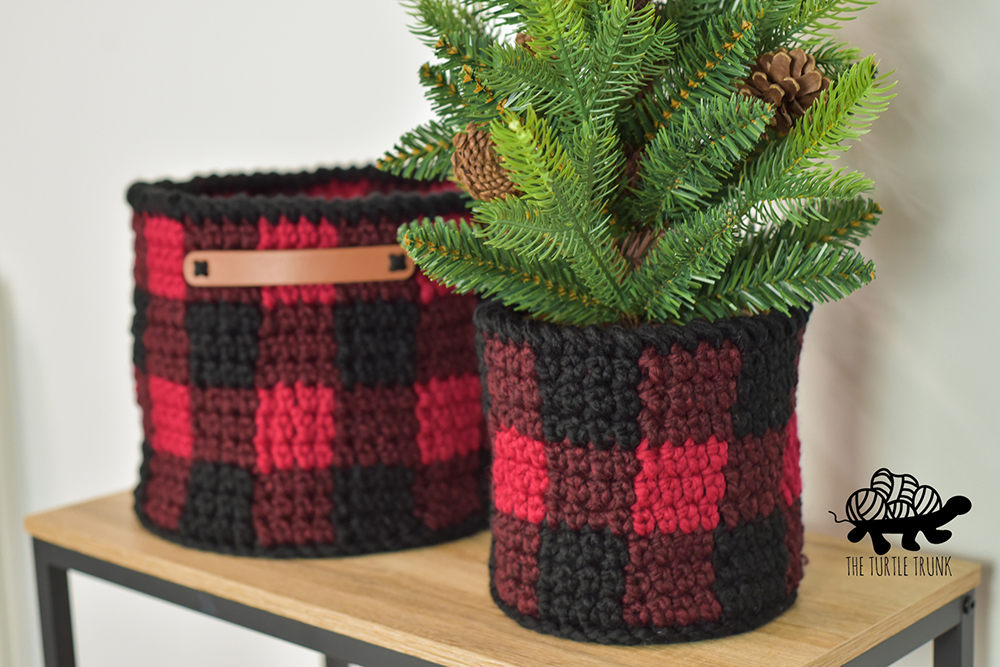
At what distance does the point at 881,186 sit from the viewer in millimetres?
631

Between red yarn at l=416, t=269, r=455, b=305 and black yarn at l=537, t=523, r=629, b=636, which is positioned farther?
red yarn at l=416, t=269, r=455, b=305

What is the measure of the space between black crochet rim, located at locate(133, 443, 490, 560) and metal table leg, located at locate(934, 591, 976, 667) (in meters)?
0.30

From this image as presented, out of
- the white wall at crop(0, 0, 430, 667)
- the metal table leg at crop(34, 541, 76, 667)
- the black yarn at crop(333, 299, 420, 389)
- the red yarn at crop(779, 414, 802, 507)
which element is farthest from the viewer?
the white wall at crop(0, 0, 430, 667)

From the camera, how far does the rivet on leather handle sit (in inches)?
25.2

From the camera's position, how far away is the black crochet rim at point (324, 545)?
662mm

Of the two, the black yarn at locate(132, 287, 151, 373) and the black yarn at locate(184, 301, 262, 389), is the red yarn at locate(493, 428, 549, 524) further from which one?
the black yarn at locate(132, 287, 151, 373)

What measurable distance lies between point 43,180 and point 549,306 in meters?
0.93

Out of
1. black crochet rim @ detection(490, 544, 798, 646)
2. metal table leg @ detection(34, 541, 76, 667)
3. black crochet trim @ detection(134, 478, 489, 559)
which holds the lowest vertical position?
metal table leg @ detection(34, 541, 76, 667)

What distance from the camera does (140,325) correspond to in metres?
0.72

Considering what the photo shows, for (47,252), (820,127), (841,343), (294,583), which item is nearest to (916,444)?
(841,343)

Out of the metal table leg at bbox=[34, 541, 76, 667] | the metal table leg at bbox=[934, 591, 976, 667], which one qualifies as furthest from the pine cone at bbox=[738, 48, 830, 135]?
the metal table leg at bbox=[34, 541, 76, 667]

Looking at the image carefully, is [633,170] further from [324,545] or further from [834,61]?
[324,545]

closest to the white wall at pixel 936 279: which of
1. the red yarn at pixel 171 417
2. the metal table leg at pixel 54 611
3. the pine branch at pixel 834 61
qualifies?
the pine branch at pixel 834 61

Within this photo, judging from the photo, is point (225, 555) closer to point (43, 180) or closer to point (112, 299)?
point (112, 299)
